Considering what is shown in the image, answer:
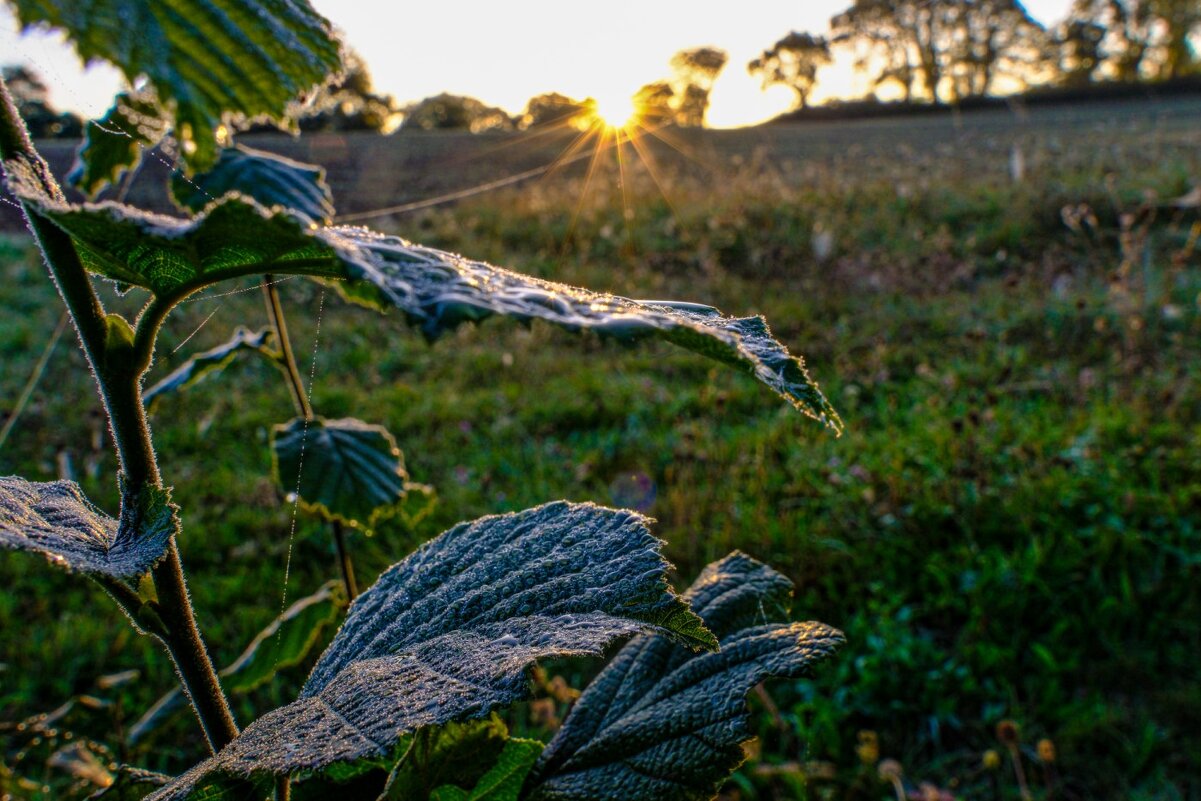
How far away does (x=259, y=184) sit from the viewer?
1.24 meters

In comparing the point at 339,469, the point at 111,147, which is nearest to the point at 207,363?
the point at 339,469

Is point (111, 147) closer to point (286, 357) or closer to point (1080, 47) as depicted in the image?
point (286, 357)

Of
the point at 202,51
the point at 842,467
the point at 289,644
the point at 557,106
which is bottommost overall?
the point at 842,467

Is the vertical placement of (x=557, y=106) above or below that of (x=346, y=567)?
above

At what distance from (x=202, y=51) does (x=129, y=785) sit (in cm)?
41

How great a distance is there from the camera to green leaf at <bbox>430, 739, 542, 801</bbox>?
48cm

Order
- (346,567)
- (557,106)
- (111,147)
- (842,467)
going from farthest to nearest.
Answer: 1. (557,106)
2. (842,467)
3. (346,567)
4. (111,147)

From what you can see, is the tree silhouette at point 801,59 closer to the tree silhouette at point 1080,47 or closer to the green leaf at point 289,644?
the tree silhouette at point 1080,47

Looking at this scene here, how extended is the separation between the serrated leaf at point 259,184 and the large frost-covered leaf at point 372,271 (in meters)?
0.87

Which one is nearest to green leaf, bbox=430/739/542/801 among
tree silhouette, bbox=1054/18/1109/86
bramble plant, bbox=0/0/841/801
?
bramble plant, bbox=0/0/841/801

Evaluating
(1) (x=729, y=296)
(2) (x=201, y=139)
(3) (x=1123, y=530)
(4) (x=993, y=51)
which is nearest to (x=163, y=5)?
(2) (x=201, y=139)

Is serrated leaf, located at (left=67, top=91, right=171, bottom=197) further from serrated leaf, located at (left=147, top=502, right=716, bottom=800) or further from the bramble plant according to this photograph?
serrated leaf, located at (left=147, top=502, right=716, bottom=800)

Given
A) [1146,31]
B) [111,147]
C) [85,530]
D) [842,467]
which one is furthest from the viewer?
[1146,31]

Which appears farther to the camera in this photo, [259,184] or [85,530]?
[259,184]
